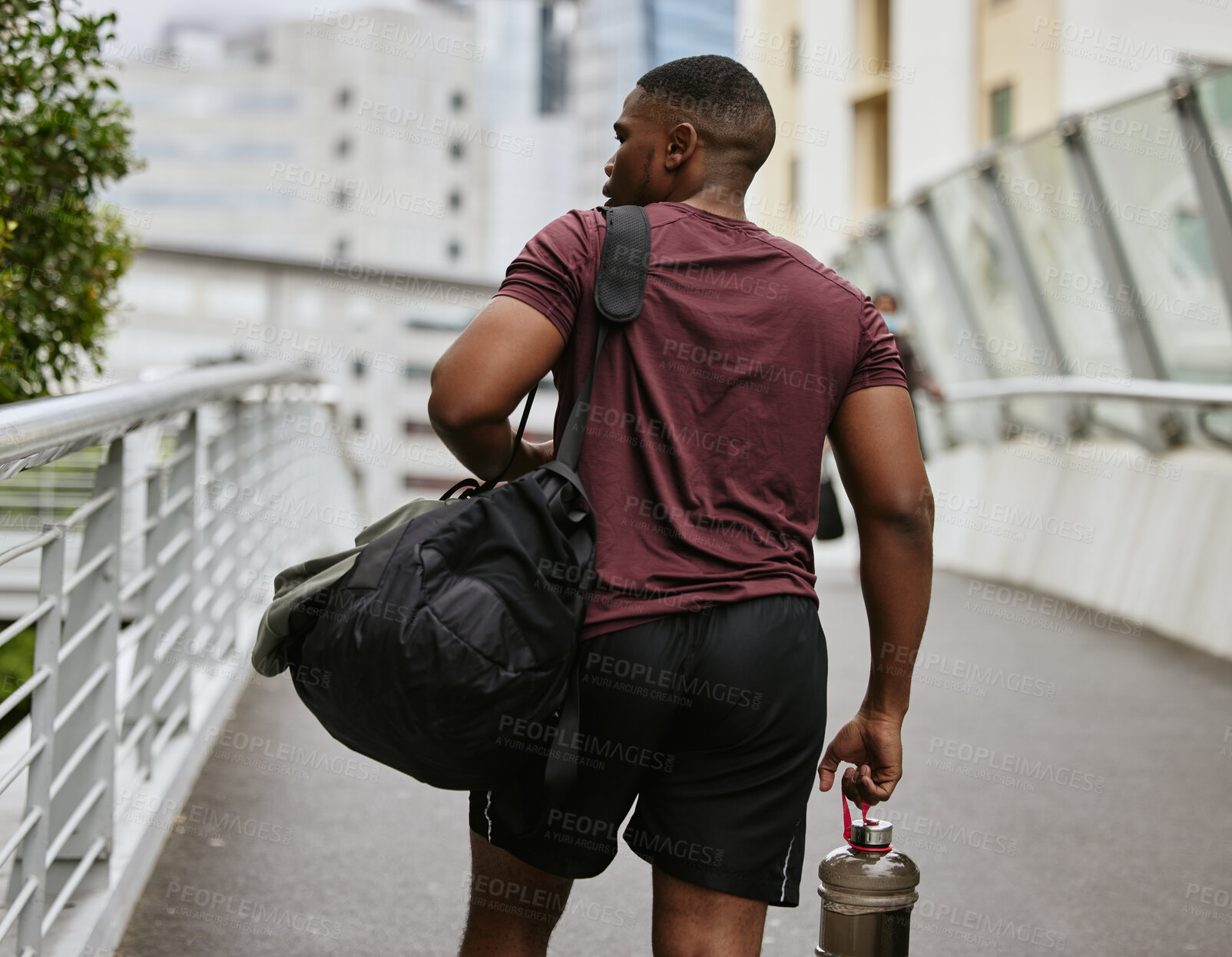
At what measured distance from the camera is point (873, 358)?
228 cm

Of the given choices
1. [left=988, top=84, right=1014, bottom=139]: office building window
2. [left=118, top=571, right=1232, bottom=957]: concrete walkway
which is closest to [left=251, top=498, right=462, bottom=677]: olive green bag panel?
[left=118, top=571, right=1232, bottom=957]: concrete walkway

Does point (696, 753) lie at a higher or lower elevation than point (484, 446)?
lower

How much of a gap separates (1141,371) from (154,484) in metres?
7.06

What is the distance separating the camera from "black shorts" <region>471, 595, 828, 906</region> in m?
2.09

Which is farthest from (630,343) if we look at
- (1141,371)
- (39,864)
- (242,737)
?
(1141,371)

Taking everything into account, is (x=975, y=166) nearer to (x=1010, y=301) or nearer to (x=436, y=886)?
(x=1010, y=301)

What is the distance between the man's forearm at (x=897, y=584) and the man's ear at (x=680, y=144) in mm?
660

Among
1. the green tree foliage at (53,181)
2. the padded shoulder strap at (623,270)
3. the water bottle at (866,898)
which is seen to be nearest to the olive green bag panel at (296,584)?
the padded shoulder strap at (623,270)

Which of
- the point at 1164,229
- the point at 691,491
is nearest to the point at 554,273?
the point at 691,491

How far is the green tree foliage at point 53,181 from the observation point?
4.18 metres

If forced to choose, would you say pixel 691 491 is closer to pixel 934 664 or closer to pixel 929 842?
pixel 929 842

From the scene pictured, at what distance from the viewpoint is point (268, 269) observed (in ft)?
80.1

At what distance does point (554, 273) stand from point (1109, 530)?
7723mm

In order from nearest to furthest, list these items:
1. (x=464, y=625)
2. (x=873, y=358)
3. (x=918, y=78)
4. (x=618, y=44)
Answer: (x=464, y=625)
(x=873, y=358)
(x=918, y=78)
(x=618, y=44)
